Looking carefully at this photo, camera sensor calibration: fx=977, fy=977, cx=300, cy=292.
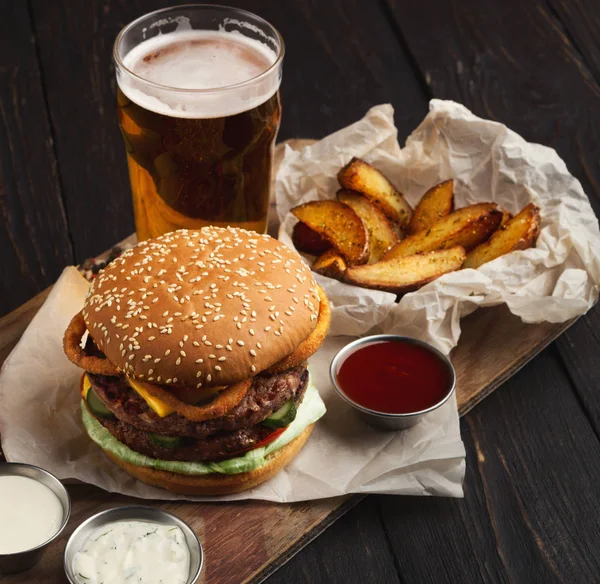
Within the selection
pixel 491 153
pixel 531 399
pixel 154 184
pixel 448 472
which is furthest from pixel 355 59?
pixel 448 472

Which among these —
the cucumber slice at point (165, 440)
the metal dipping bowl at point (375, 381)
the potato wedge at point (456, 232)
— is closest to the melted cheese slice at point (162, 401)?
the cucumber slice at point (165, 440)

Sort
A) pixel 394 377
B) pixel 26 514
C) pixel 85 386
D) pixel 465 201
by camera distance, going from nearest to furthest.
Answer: pixel 26 514 < pixel 85 386 < pixel 394 377 < pixel 465 201

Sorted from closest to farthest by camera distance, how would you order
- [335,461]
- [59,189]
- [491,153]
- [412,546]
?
[412,546] < [335,461] < [491,153] < [59,189]

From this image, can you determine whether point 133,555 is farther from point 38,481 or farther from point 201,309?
point 201,309

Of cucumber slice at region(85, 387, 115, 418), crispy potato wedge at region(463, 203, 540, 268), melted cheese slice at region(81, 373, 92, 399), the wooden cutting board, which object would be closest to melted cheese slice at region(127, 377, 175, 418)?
cucumber slice at region(85, 387, 115, 418)

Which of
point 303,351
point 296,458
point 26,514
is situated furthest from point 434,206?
point 26,514

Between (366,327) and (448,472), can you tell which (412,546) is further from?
(366,327)

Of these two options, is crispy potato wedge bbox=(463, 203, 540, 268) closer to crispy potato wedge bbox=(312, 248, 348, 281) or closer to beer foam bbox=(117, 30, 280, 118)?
crispy potato wedge bbox=(312, 248, 348, 281)
